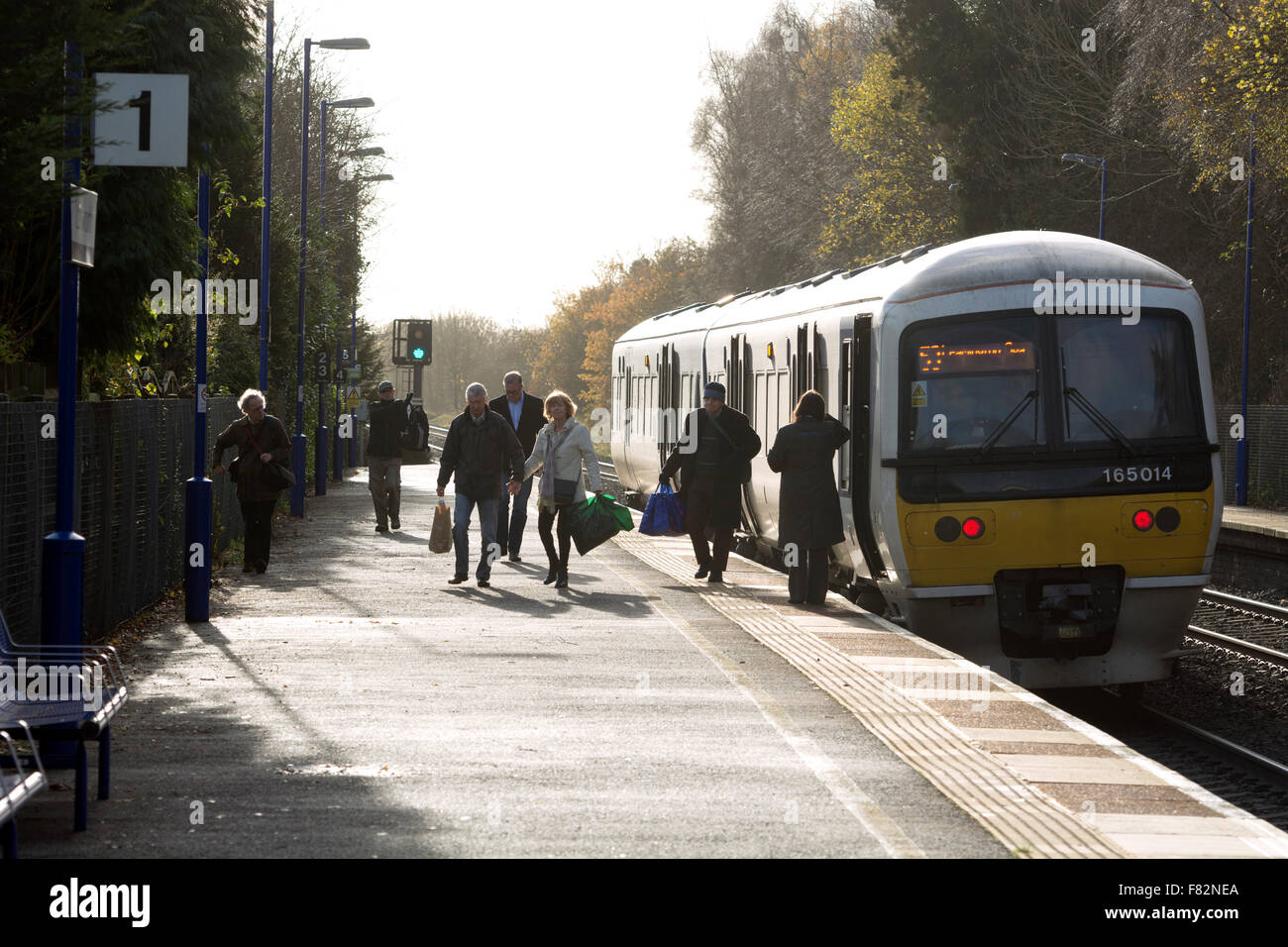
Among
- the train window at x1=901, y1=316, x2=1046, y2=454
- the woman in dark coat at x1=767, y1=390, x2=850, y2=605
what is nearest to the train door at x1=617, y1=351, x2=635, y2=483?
the woman in dark coat at x1=767, y1=390, x2=850, y2=605

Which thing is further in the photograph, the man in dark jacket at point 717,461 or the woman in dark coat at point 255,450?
the woman in dark coat at point 255,450

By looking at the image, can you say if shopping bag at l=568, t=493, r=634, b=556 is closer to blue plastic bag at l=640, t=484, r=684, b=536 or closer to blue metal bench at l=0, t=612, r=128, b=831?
blue plastic bag at l=640, t=484, r=684, b=536

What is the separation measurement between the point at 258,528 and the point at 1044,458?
8171 millimetres

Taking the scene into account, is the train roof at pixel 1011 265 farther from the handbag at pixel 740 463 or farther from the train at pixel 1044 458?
the handbag at pixel 740 463

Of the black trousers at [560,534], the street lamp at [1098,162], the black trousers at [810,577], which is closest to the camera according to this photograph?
the black trousers at [810,577]

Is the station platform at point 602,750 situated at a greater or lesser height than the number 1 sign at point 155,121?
lesser

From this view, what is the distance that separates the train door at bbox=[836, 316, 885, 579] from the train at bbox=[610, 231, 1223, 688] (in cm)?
20

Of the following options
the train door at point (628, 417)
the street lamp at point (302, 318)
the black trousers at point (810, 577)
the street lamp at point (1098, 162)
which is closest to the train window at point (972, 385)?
the black trousers at point (810, 577)

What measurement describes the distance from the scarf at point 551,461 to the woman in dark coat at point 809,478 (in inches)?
102

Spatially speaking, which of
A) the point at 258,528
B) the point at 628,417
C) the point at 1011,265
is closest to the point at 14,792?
the point at 1011,265

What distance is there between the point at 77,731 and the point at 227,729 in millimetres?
2163

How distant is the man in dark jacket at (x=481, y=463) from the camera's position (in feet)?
53.5

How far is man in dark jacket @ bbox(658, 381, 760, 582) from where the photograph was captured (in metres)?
16.1
